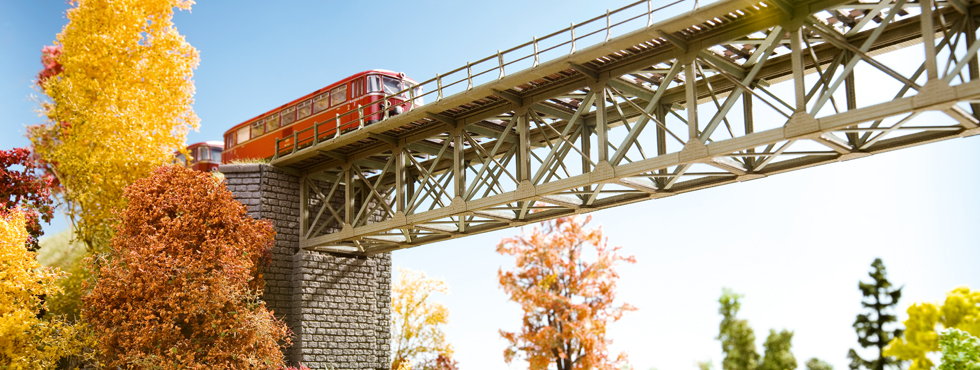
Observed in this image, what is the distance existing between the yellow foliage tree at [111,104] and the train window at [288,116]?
3105 millimetres

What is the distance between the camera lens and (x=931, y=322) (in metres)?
23.2

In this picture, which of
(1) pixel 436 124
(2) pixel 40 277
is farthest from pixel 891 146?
(2) pixel 40 277

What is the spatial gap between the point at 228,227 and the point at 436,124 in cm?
628

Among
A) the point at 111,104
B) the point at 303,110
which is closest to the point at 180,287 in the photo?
the point at 111,104

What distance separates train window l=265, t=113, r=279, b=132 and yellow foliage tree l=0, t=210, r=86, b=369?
9.23 m

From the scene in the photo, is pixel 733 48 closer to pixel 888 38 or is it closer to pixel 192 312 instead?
pixel 888 38

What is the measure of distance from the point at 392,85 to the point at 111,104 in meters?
→ 8.59

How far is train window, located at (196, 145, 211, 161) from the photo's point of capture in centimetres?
3497

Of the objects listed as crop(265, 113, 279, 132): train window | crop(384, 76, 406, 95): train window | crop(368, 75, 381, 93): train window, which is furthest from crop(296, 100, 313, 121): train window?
crop(384, 76, 406, 95): train window

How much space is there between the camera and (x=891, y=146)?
13992 millimetres

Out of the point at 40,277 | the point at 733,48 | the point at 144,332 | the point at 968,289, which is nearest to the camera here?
the point at 733,48

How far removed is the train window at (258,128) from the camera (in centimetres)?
2823

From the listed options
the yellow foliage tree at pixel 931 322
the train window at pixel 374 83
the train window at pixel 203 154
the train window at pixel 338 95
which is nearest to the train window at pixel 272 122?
the train window at pixel 338 95

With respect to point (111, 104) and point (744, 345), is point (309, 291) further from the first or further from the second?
point (744, 345)
